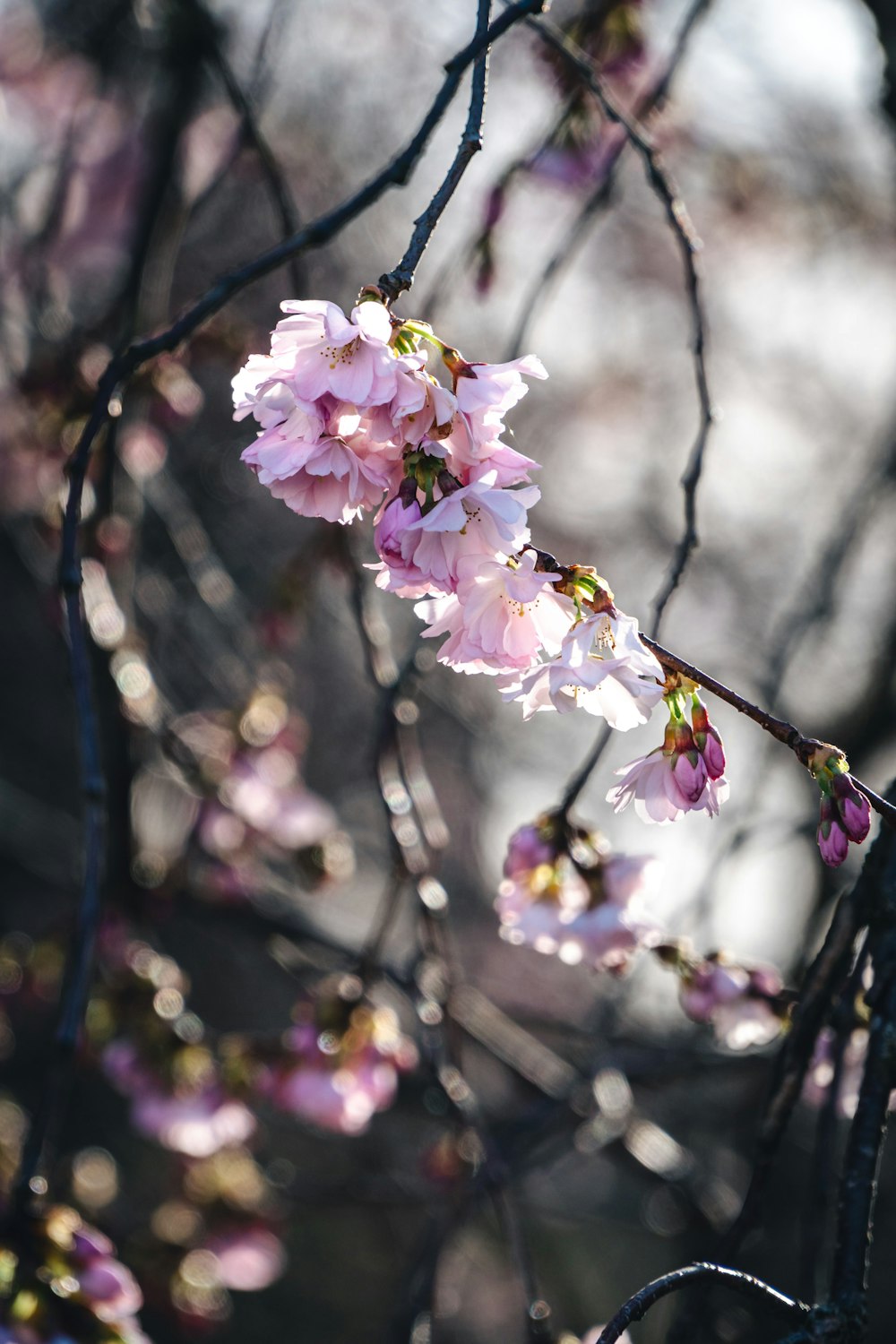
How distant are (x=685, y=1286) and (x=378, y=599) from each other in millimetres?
3845

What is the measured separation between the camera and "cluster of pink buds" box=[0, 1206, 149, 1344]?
3.66ft

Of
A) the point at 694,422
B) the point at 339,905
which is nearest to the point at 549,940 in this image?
the point at 694,422

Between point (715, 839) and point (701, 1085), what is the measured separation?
76 centimetres

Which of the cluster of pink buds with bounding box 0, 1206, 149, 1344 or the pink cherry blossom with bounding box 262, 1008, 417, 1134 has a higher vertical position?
the pink cherry blossom with bounding box 262, 1008, 417, 1134

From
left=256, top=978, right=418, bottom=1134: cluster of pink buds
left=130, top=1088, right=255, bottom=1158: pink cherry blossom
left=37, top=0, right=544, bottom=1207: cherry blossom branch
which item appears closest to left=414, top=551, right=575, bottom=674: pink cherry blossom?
left=37, top=0, right=544, bottom=1207: cherry blossom branch

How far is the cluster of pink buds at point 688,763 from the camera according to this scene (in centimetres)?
89

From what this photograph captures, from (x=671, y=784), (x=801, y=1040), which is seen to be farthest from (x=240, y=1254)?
(x=671, y=784)

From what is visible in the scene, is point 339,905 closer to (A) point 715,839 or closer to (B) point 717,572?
(B) point 717,572

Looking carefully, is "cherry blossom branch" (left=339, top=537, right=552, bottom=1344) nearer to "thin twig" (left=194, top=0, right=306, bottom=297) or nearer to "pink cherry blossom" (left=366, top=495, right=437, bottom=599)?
"thin twig" (left=194, top=0, right=306, bottom=297)

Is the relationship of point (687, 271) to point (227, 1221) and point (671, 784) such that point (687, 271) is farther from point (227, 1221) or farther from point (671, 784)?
point (227, 1221)

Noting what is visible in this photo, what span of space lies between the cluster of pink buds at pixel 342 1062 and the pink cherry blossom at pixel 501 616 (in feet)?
3.26

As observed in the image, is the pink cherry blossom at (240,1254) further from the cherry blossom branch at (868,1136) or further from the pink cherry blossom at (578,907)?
the cherry blossom branch at (868,1136)

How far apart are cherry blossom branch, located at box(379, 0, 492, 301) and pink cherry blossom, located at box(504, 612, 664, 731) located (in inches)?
11.3

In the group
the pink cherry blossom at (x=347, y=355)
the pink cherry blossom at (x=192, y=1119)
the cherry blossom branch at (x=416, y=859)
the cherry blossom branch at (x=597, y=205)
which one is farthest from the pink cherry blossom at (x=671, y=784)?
the pink cherry blossom at (x=192, y=1119)
